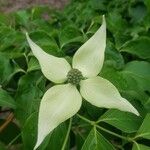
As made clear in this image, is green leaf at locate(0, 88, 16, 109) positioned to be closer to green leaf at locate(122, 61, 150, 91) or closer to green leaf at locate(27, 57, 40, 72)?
green leaf at locate(27, 57, 40, 72)

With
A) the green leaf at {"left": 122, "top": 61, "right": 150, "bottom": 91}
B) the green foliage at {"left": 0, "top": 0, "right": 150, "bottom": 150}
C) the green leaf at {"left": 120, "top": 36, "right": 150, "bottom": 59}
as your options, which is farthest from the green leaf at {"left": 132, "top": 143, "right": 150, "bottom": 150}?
the green leaf at {"left": 120, "top": 36, "right": 150, "bottom": 59}

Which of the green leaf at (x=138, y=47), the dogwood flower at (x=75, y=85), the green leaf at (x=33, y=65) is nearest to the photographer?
the dogwood flower at (x=75, y=85)

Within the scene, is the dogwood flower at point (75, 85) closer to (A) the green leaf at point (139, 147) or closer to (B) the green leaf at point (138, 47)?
(A) the green leaf at point (139, 147)

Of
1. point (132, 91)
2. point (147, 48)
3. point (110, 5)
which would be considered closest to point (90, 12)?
point (110, 5)

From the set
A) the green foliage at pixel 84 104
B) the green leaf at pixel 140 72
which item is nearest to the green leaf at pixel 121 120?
the green foliage at pixel 84 104

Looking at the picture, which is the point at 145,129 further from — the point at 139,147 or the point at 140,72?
the point at 140,72

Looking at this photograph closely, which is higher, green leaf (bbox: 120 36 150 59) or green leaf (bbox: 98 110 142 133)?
green leaf (bbox: 98 110 142 133)

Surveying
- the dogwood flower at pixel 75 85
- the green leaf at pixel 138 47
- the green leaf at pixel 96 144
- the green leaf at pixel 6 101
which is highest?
the dogwood flower at pixel 75 85
